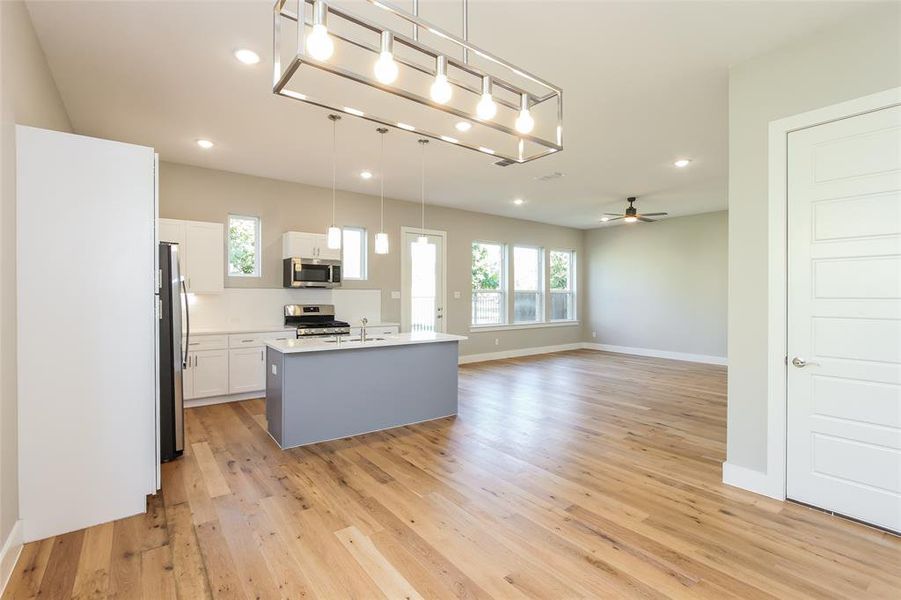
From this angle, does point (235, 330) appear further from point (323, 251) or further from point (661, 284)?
point (661, 284)

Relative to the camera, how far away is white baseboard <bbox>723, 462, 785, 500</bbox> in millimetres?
2727

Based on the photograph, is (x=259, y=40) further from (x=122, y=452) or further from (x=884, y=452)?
(x=884, y=452)

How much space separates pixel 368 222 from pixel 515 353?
4092 mm

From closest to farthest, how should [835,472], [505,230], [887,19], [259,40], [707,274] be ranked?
1. [887,19]
2. [835,472]
3. [259,40]
4. [707,274]
5. [505,230]

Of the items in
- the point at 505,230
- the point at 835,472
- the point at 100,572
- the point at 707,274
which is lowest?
the point at 100,572

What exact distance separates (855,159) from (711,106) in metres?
1.43

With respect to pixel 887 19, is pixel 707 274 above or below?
below

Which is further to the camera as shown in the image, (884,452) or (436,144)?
(436,144)

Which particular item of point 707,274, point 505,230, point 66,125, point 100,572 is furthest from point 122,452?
point 707,274

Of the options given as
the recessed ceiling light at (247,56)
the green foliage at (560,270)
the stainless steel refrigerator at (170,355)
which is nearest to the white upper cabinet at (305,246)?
the stainless steel refrigerator at (170,355)

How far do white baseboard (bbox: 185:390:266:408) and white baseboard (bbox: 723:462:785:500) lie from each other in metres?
4.85

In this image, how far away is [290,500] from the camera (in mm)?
2721

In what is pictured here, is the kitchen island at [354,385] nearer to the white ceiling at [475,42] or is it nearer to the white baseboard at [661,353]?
the white ceiling at [475,42]

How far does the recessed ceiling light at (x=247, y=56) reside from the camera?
2783 mm
